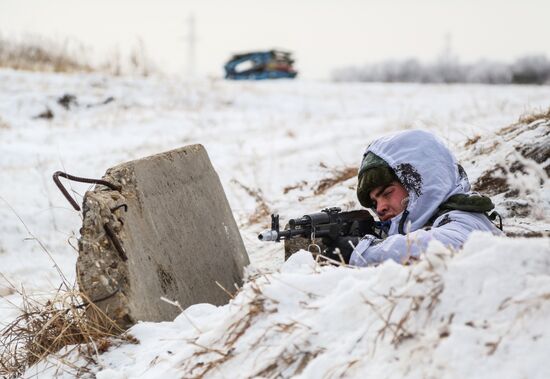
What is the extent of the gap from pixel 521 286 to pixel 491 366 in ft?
0.81

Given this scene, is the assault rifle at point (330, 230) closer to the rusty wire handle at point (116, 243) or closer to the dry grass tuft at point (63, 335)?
the rusty wire handle at point (116, 243)

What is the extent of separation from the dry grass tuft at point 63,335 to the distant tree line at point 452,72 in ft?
64.8

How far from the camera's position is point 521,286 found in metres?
1.53

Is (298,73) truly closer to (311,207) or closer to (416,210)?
(311,207)

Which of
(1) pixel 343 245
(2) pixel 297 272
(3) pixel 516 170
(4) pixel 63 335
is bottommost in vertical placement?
(4) pixel 63 335

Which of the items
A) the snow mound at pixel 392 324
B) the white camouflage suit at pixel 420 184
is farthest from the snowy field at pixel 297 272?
the white camouflage suit at pixel 420 184

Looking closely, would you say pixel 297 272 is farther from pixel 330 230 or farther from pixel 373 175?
pixel 373 175

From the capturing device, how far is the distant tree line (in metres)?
19.9

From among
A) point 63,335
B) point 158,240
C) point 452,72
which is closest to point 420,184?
point 158,240

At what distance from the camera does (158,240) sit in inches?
110

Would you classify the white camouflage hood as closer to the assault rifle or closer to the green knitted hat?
the green knitted hat

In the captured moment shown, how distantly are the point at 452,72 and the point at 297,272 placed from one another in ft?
68.6

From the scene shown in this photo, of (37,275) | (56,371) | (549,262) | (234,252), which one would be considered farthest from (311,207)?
(549,262)

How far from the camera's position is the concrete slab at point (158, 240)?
2.44 meters
